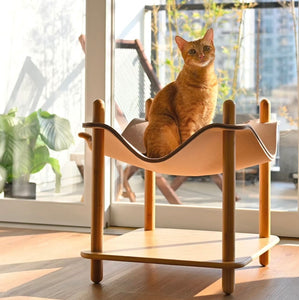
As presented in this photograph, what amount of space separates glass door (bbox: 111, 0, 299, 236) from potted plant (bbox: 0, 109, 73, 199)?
33cm

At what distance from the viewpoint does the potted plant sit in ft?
11.6

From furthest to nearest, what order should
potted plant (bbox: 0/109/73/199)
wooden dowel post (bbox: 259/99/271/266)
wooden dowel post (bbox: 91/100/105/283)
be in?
potted plant (bbox: 0/109/73/199), wooden dowel post (bbox: 259/99/271/266), wooden dowel post (bbox: 91/100/105/283)

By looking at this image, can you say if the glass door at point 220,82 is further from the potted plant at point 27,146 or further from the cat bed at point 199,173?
the cat bed at point 199,173

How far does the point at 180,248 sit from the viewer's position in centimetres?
236

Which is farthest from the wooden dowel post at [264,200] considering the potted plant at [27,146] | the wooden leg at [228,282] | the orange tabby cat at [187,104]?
the potted plant at [27,146]

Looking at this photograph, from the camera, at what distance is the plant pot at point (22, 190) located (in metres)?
3.57

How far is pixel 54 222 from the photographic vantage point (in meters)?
3.48

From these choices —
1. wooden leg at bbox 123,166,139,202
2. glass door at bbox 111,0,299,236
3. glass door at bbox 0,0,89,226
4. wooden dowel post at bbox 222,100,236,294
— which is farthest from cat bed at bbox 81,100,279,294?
glass door at bbox 0,0,89,226

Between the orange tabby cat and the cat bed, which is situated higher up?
the orange tabby cat

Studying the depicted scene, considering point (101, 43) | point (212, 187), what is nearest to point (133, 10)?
point (101, 43)

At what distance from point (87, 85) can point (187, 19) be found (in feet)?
1.97

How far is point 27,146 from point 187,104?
1407 millimetres

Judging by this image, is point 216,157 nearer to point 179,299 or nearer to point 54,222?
point 179,299

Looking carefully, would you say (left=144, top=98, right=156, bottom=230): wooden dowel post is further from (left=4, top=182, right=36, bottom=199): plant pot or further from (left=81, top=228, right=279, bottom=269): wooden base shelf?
(left=4, top=182, right=36, bottom=199): plant pot
